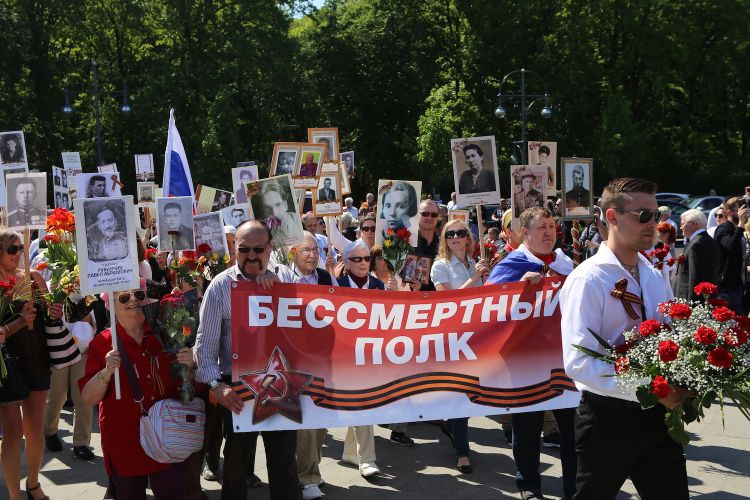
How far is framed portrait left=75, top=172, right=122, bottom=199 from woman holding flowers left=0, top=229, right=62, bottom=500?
3024 mm

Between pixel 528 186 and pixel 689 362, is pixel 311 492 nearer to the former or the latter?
pixel 689 362

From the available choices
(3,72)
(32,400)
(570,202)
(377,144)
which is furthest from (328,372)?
(377,144)

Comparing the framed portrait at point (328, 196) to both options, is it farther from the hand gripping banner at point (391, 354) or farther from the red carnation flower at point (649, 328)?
the red carnation flower at point (649, 328)

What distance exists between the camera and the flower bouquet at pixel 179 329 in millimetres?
5059

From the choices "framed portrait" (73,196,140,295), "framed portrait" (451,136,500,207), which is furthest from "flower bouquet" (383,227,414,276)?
"framed portrait" (73,196,140,295)

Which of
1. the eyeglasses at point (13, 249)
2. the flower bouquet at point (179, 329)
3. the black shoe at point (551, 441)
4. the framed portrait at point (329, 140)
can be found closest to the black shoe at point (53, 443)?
the eyeglasses at point (13, 249)

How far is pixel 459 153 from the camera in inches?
354

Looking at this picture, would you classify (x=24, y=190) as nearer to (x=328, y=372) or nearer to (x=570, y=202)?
(x=328, y=372)

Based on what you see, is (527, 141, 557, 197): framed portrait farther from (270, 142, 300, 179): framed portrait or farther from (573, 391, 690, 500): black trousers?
(573, 391, 690, 500): black trousers

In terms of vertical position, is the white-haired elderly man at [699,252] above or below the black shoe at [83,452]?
above

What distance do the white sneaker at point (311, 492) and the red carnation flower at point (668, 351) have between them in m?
3.48

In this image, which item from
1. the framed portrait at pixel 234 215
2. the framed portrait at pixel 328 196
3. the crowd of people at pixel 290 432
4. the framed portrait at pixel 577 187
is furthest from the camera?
the framed portrait at pixel 234 215

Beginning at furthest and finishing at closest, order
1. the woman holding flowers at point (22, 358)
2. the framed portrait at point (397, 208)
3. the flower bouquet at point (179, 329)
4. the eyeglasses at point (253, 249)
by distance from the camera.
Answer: the framed portrait at point (397, 208), the woman holding flowers at point (22, 358), the eyeglasses at point (253, 249), the flower bouquet at point (179, 329)

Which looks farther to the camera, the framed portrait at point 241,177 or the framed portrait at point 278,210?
the framed portrait at point 241,177
